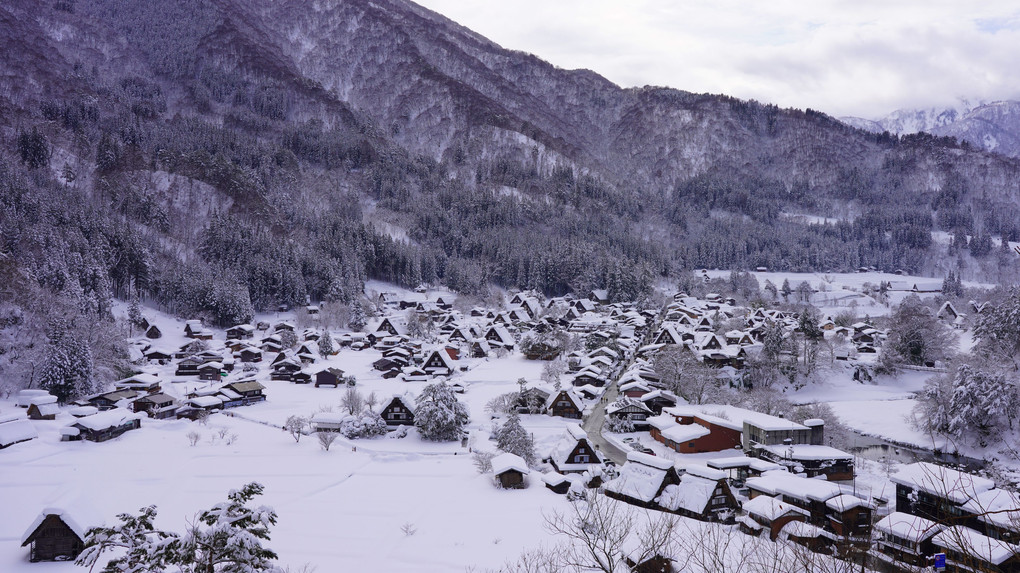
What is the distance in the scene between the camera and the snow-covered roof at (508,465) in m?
21.1

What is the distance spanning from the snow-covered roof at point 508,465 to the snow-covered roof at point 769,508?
8655 mm

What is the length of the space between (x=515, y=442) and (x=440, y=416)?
186 inches

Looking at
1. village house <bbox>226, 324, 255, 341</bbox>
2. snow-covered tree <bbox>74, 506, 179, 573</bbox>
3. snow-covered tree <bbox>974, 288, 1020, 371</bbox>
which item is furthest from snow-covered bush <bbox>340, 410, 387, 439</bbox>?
snow-covered tree <bbox>974, 288, 1020, 371</bbox>

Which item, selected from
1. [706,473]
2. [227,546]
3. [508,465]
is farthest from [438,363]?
[227,546]

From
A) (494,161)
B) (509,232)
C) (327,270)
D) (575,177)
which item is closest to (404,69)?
(494,161)

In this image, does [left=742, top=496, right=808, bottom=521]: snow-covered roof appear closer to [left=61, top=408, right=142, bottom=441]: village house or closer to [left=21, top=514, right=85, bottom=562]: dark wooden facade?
[left=21, top=514, right=85, bottom=562]: dark wooden facade

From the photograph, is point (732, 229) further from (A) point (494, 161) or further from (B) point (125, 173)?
(B) point (125, 173)

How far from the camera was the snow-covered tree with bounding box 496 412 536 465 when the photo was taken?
2497cm

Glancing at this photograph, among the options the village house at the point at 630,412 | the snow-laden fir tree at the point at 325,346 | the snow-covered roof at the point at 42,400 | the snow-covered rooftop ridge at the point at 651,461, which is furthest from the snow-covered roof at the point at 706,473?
the snow-laden fir tree at the point at 325,346

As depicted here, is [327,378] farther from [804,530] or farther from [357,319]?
[804,530]

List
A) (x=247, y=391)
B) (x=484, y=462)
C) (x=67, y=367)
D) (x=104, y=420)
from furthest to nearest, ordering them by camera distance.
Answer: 1. (x=247, y=391)
2. (x=67, y=367)
3. (x=104, y=420)
4. (x=484, y=462)

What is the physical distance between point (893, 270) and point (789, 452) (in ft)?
386

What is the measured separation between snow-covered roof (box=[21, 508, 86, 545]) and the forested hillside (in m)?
26.3

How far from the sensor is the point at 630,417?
3284cm
